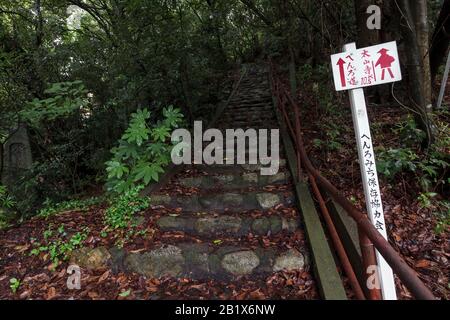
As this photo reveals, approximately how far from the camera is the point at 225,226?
3621 mm

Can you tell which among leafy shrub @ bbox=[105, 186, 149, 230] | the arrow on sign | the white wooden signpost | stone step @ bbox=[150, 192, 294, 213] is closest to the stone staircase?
stone step @ bbox=[150, 192, 294, 213]

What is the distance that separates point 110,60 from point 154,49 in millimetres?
1005

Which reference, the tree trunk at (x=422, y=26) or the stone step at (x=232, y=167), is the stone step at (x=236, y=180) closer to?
the stone step at (x=232, y=167)

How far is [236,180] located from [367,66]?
2.61 m

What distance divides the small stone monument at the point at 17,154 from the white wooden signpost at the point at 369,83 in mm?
5990

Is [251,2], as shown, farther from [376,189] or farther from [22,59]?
[376,189]

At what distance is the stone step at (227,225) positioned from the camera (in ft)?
11.6

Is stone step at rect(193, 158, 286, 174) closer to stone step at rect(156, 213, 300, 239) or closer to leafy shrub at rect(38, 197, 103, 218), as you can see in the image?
stone step at rect(156, 213, 300, 239)

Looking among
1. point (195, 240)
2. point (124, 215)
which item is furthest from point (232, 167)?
point (124, 215)

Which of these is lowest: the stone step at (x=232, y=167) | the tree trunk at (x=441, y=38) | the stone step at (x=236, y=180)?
the stone step at (x=236, y=180)

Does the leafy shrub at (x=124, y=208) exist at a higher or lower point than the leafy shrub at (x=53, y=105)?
lower

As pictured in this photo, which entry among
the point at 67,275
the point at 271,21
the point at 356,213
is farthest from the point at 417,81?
the point at 271,21

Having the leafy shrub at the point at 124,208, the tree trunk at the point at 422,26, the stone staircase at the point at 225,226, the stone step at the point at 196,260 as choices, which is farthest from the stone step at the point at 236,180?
the tree trunk at the point at 422,26

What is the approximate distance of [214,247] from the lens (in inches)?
130
